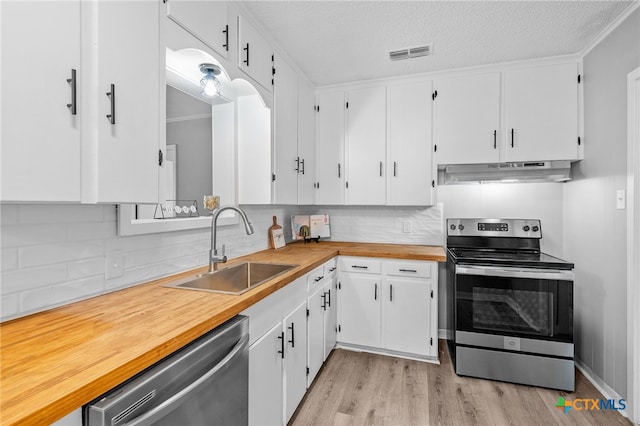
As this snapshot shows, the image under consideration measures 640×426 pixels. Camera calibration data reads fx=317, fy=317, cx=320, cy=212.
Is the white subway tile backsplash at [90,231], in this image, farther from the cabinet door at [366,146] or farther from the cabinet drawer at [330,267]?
the cabinet door at [366,146]

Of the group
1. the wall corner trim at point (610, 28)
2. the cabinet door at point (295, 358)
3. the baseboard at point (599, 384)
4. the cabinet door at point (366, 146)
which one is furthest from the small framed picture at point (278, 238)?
the wall corner trim at point (610, 28)

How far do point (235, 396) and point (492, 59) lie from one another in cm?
290

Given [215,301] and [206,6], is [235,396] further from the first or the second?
[206,6]

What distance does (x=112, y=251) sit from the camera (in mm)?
1384

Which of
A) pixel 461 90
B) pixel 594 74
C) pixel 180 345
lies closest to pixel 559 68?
pixel 594 74

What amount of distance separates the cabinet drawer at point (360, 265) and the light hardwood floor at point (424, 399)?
0.72 m

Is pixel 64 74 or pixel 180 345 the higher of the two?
pixel 64 74

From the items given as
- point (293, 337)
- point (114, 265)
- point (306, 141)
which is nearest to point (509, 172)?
point (306, 141)

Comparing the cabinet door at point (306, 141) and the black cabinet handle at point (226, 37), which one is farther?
the cabinet door at point (306, 141)

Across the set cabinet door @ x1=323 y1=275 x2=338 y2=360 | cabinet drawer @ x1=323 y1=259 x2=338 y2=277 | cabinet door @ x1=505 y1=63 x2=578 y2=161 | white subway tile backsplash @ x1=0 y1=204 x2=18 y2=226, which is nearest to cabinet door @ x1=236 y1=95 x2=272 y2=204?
cabinet drawer @ x1=323 y1=259 x2=338 y2=277

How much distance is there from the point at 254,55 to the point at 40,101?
54.6 inches

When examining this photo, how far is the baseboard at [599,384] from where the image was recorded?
1.97 metres

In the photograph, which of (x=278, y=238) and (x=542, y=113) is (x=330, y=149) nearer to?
(x=278, y=238)

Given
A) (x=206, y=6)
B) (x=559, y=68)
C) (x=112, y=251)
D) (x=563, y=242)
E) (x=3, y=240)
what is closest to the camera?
(x=3, y=240)
